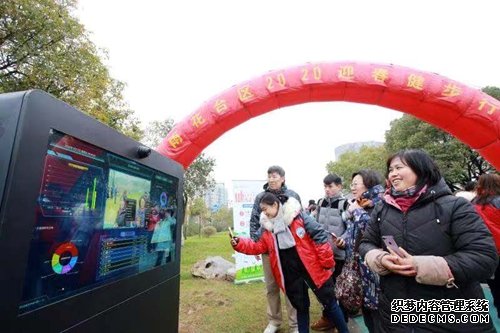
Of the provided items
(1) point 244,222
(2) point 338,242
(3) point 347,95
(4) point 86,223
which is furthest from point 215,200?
(4) point 86,223

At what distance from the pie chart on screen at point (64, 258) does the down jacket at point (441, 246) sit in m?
1.54

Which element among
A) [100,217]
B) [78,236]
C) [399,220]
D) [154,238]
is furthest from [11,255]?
[399,220]

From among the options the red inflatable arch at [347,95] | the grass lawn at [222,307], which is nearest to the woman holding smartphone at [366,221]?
the grass lawn at [222,307]

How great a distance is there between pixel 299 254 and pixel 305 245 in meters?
0.10

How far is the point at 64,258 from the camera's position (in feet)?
3.32

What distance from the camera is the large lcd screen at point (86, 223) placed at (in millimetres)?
919

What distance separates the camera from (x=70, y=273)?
1.04 metres

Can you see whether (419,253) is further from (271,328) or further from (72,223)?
(271,328)

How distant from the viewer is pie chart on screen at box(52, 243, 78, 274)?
97 cm

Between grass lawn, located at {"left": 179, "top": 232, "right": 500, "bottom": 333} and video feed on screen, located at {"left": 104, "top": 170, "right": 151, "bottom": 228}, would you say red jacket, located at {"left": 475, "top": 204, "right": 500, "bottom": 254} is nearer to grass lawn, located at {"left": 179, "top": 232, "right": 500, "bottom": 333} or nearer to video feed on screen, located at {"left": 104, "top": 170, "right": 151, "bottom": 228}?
grass lawn, located at {"left": 179, "top": 232, "right": 500, "bottom": 333}

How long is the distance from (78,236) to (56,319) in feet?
0.91

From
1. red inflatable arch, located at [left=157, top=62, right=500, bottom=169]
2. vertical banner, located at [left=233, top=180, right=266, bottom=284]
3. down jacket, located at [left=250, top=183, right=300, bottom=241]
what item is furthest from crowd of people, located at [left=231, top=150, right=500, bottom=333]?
vertical banner, located at [left=233, top=180, right=266, bottom=284]

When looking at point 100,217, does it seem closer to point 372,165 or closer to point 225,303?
point 225,303

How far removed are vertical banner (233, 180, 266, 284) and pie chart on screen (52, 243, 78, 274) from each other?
4585 millimetres
